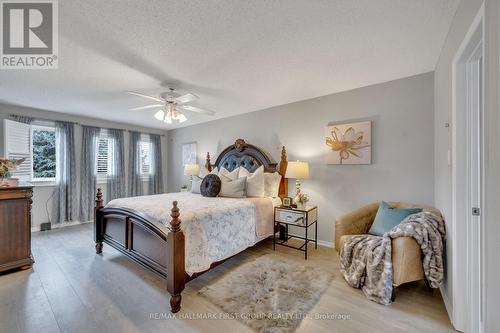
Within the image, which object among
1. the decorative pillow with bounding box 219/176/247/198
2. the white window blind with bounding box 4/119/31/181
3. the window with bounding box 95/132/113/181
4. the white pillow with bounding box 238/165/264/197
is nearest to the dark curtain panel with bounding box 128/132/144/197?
the window with bounding box 95/132/113/181

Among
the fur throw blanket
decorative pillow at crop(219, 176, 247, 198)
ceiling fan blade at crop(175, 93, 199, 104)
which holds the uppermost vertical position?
ceiling fan blade at crop(175, 93, 199, 104)

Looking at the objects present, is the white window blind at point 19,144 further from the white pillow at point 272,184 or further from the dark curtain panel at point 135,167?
the white pillow at point 272,184

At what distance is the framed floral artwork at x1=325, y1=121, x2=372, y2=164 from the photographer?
2.94m

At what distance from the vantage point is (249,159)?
4090mm

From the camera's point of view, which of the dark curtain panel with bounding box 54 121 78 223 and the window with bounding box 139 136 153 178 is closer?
the dark curtain panel with bounding box 54 121 78 223

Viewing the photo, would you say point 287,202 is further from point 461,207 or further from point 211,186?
point 461,207

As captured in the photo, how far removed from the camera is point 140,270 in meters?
2.56

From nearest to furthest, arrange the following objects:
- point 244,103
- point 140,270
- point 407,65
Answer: point 407,65 → point 140,270 → point 244,103

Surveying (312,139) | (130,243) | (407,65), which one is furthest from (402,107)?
(130,243)

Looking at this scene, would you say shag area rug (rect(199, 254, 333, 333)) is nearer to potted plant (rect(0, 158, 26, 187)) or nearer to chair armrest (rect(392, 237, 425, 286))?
chair armrest (rect(392, 237, 425, 286))

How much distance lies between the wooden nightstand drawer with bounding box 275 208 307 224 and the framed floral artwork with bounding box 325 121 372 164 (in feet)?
3.25

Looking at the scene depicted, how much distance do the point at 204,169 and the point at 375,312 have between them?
160 inches

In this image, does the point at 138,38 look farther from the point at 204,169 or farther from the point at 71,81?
the point at 204,169

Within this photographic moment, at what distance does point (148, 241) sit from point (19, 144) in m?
3.80
